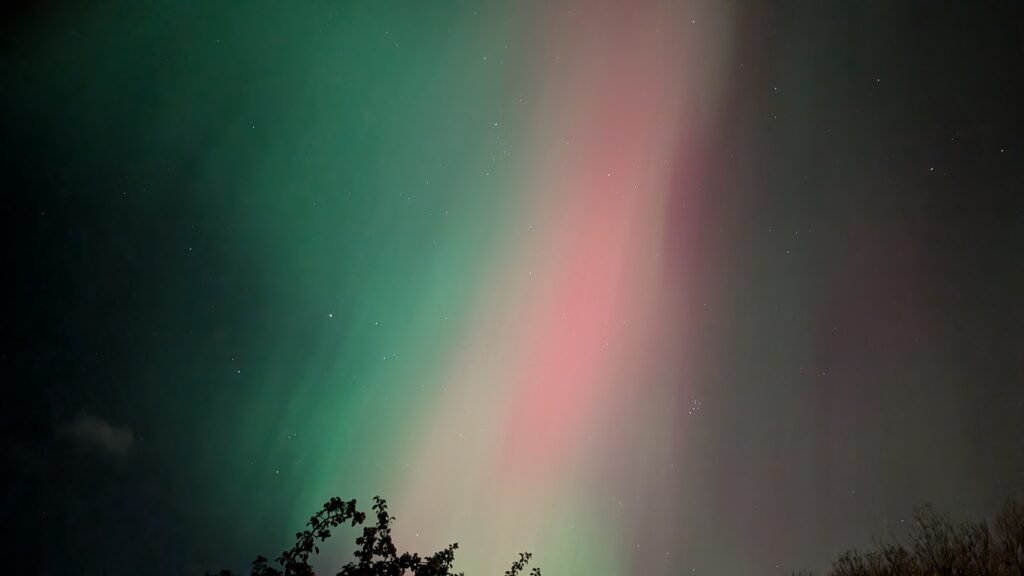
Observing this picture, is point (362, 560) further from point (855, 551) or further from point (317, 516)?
point (855, 551)

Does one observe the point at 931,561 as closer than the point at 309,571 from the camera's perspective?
No

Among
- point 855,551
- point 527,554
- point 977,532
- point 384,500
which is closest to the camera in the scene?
point 384,500

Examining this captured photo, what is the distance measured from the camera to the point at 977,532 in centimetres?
2177

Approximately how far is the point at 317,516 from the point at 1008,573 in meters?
22.6

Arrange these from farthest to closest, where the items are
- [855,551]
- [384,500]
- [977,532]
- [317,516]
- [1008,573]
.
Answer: [855,551]
[977,532]
[1008,573]
[384,500]
[317,516]

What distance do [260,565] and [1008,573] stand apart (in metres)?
23.6

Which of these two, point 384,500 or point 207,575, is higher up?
point 384,500

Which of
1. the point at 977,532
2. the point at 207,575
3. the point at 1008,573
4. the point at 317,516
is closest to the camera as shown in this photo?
the point at 207,575

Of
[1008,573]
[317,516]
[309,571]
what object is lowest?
[1008,573]

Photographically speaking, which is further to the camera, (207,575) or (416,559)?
(416,559)

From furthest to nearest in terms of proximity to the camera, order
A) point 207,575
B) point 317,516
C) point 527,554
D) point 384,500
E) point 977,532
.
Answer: point 977,532
point 527,554
point 384,500
point 317,516
point 207,575

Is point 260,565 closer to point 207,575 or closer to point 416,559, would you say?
point 207,575

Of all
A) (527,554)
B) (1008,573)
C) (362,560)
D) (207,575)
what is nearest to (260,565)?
(207,575)

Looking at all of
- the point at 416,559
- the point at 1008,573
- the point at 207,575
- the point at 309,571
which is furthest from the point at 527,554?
the point at 1008,573
